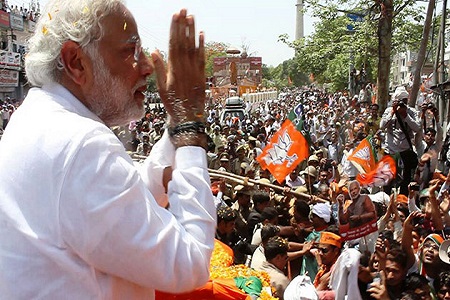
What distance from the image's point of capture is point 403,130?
869 centimetres

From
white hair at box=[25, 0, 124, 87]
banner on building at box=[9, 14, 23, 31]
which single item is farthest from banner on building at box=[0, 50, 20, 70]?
white hair at box=[25, 0, 124, 87]

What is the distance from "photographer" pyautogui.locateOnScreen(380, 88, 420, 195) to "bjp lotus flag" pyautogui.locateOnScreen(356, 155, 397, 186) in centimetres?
159

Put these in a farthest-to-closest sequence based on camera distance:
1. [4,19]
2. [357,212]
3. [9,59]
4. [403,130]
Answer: [4,19] → [9,59] → [403,130] → [357,212]

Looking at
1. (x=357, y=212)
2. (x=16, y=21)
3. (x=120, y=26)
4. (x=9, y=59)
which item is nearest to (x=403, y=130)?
(x=357, y=212)

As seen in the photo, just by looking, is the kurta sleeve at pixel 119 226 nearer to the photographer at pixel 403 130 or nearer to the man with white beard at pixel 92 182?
the man with white beard at pixel 92 182

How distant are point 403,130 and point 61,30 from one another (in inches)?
310

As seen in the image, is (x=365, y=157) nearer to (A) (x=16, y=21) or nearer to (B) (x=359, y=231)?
(B) (x=359, y=231)

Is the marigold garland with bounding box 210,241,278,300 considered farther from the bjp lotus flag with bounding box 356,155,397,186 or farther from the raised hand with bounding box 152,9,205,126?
the bjp lotus flag with bounding box 356,155,397,186

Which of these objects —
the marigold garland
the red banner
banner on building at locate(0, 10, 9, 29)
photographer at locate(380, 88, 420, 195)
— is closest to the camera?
the marigold garland

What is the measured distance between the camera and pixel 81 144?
49.9 inches

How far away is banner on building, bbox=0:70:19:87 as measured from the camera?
3800 cm

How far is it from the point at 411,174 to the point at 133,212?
26.9 ft

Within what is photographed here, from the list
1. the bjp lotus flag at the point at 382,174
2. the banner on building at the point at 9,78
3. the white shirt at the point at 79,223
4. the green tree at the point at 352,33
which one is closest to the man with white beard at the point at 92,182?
the white shirt at the point at 79,223

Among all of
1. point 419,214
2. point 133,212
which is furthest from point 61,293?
point 419,214
